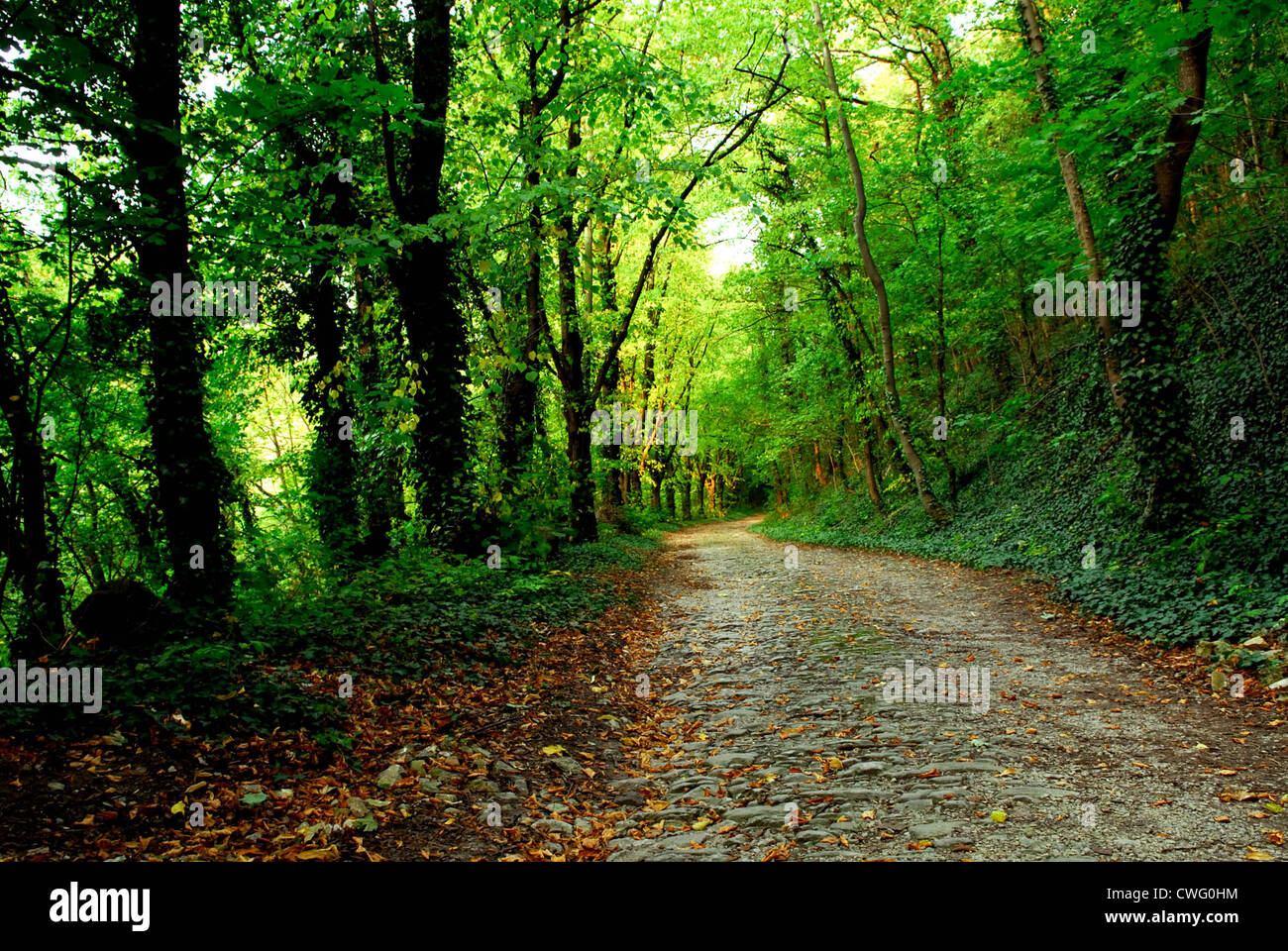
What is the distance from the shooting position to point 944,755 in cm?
524

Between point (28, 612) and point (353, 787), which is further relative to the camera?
point (28, 612)

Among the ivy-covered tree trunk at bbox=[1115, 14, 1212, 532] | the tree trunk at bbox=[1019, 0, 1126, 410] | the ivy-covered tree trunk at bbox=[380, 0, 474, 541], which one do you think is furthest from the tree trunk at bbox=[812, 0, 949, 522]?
the ivy-covered tree trunk at bbox=[380, 0, 474, 541]

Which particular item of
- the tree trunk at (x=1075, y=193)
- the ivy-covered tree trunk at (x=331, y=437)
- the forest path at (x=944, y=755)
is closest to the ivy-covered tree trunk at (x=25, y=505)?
the forest path at (x=944, y=755)

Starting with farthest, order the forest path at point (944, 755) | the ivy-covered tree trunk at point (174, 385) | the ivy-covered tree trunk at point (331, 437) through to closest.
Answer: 1. the ivy-covered tree trunk at point (331, 437)
2. the ivy-covered tree trunk at point (174, 385)
3. the forest path at point (944, 755)

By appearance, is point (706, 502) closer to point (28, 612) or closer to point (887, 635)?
point (887, 635)

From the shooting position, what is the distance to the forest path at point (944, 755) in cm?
400

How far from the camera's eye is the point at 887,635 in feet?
→ 30.2

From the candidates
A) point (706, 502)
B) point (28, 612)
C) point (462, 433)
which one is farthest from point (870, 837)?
point (706, 502)

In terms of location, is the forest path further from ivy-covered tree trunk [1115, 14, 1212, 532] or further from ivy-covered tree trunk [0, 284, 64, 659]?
ivy-covered tree trunk [0, 284, 64, 659]

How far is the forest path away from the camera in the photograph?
400 cm

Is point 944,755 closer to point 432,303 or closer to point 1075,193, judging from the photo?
point 432,303

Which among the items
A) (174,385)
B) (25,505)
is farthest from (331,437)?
(25,505)

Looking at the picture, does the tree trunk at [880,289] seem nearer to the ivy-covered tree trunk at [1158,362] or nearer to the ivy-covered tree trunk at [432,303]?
the ivy-covered tree trunk at [1158,362]
